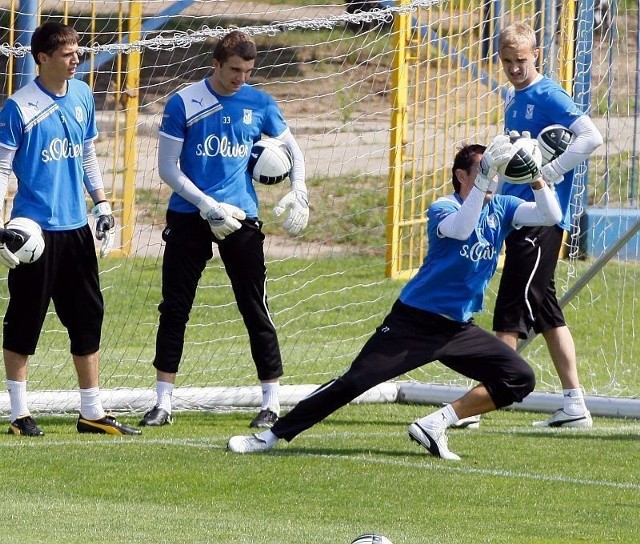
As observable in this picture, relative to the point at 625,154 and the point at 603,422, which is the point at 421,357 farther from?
the point at 625,154

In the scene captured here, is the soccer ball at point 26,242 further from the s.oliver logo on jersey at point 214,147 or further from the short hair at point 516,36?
the short hair at point 516,36

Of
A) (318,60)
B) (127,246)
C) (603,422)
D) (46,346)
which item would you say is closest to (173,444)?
(603,422)

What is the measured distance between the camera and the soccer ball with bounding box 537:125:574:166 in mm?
8641

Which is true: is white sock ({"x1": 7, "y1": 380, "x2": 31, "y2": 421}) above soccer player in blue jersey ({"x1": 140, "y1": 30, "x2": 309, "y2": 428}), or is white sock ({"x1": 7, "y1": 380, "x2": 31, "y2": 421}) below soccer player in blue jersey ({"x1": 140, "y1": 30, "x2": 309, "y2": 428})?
below

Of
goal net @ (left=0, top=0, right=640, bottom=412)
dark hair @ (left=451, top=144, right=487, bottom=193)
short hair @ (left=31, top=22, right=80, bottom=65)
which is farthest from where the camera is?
goal net @ (left=0, top=0, right=640, bottom=412)

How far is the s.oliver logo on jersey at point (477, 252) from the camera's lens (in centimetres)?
786

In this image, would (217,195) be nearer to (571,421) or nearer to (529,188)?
(529,188)

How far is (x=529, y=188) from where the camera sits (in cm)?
865

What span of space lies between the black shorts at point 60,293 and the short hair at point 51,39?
3.05 feet

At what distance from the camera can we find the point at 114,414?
951 cm

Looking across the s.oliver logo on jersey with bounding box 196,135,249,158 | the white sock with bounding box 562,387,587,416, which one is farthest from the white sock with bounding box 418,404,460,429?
the s.oliver logo on jersey with bounding box 196,135,249,158

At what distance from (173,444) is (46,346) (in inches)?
152

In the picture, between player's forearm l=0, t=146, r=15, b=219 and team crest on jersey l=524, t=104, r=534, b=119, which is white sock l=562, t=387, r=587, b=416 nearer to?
team crest on jersey l=524, t=104, r=534, b=119

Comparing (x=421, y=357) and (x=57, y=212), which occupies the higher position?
(x=57, y=212)
